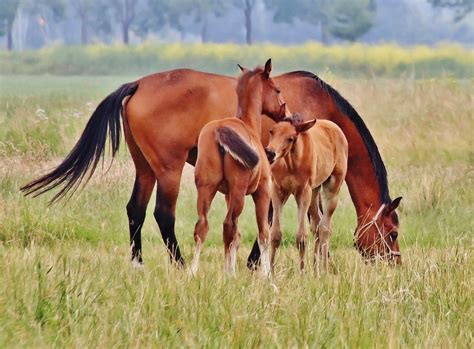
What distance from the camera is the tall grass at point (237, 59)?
115 ft

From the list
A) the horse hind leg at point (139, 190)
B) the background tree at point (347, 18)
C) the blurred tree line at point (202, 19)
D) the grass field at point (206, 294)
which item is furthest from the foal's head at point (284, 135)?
the background tree at point (347, 18)

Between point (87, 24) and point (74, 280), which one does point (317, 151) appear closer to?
point (74, 280)

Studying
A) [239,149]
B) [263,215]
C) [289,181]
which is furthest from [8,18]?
[239,149]

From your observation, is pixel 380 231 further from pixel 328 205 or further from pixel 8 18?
pixel 8 18

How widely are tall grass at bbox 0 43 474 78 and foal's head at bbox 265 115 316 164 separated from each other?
23909 mm

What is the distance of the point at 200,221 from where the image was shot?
24.5ft

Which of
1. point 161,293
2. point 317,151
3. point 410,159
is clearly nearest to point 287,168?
point 317,151

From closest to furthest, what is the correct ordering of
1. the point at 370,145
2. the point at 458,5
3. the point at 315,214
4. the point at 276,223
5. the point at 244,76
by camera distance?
the point at 244,76 → the point at 276,223 → the point at 315,214 → the point at 370,145 → the point at 458,5

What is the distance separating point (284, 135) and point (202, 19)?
48475 mm

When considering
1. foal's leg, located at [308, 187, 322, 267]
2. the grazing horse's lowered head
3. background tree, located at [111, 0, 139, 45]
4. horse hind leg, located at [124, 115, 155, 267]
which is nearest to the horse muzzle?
foal's leg, located at [308, 187, 322, 267]

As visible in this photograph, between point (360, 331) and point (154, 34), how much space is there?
1972 inches

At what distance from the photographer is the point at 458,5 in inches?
2021

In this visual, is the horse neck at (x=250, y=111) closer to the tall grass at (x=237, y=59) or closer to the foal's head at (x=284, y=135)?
the foal's head at (x=284, y=135)

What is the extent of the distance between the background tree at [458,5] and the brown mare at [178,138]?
141ft
